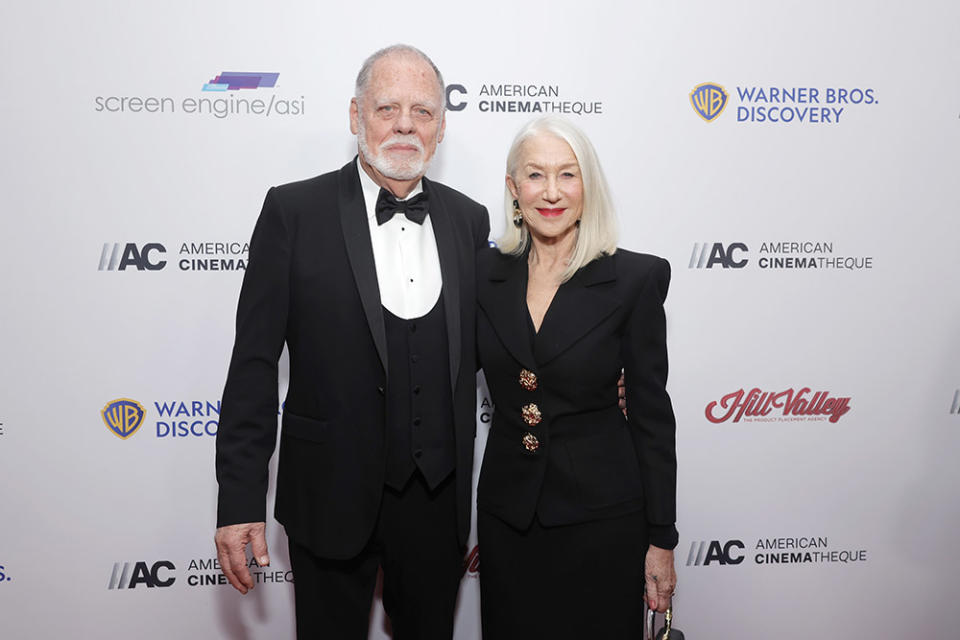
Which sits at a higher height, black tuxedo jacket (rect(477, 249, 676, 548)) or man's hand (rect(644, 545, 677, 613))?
black tuxedo jacket (rect(477, 249, 676, 548))

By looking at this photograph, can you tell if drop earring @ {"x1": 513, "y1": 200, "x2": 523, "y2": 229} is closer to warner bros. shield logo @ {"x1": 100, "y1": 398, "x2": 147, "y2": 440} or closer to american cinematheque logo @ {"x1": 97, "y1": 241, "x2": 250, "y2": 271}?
american cinematheque logo @ {"x1": 97, "y1": 241, "x2": 250, "y2": 271}

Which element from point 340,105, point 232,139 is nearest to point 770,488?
point 340,105

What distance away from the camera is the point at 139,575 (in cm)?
255

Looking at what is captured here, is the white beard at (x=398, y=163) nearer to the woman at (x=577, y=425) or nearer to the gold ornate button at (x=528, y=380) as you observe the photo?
the woman at (x=577, y=425)

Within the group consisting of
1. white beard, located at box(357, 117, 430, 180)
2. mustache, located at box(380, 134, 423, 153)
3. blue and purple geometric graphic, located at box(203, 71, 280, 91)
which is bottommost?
white beard, located at box(357, 117, 430, 180)

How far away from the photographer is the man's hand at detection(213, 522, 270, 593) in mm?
1650

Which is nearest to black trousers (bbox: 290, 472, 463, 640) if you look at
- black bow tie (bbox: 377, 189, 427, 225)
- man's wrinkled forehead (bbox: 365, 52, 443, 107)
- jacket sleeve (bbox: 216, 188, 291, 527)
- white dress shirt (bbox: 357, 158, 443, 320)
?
jacket sleeve (bbox: 216, 188, 291, 527)

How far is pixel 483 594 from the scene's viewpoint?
186 cm

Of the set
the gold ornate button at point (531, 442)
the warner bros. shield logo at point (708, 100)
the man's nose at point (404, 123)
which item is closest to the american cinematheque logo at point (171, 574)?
the gold ornate button at point (531, 442)

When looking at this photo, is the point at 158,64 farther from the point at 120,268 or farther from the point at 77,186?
the point at 120,268

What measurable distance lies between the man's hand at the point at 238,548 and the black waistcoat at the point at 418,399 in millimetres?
364

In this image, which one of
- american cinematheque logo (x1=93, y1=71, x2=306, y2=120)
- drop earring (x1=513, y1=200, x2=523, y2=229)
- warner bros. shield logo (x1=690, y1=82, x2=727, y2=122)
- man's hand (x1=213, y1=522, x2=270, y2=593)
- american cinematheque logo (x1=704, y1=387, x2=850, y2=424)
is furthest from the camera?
american cinematheque logo (x1=704, y1=387, x2=850, y2=424)

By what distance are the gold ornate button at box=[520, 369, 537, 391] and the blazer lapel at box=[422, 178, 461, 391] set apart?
0.57 feet

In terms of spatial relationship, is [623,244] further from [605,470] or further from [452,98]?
[605,470]
